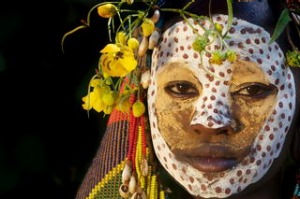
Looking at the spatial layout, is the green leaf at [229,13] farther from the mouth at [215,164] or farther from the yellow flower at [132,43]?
the mouth at [215,164]

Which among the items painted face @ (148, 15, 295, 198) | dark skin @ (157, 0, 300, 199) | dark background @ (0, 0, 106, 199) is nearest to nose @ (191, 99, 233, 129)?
painted face @ (148, 15, 295, 198)

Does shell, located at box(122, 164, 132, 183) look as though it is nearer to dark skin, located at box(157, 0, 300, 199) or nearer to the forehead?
dark skin, located at box(157, 0, 300, 199)

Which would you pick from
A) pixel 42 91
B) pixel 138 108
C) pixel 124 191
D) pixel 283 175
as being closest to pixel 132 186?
pixel 124 191

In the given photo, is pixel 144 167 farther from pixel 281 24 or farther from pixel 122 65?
pixel 281 24

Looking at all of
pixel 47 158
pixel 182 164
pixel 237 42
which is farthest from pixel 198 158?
pixel 47 158

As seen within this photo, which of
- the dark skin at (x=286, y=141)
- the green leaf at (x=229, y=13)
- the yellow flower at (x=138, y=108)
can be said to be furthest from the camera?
the yellow flower at (x=138, y=108)

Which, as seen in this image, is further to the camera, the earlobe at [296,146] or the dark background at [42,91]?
the dark background at [42,91]

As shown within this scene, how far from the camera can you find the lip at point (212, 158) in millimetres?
3682

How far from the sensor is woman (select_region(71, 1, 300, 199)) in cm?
368

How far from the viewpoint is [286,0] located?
3.75 metres

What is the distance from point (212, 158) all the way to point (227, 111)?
0.13m

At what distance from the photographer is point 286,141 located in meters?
3.76

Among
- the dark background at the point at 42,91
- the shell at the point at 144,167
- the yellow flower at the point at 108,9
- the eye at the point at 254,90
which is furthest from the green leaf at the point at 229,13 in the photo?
the dark background at the point at 42,91

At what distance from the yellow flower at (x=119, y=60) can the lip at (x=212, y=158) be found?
0.90 ft
